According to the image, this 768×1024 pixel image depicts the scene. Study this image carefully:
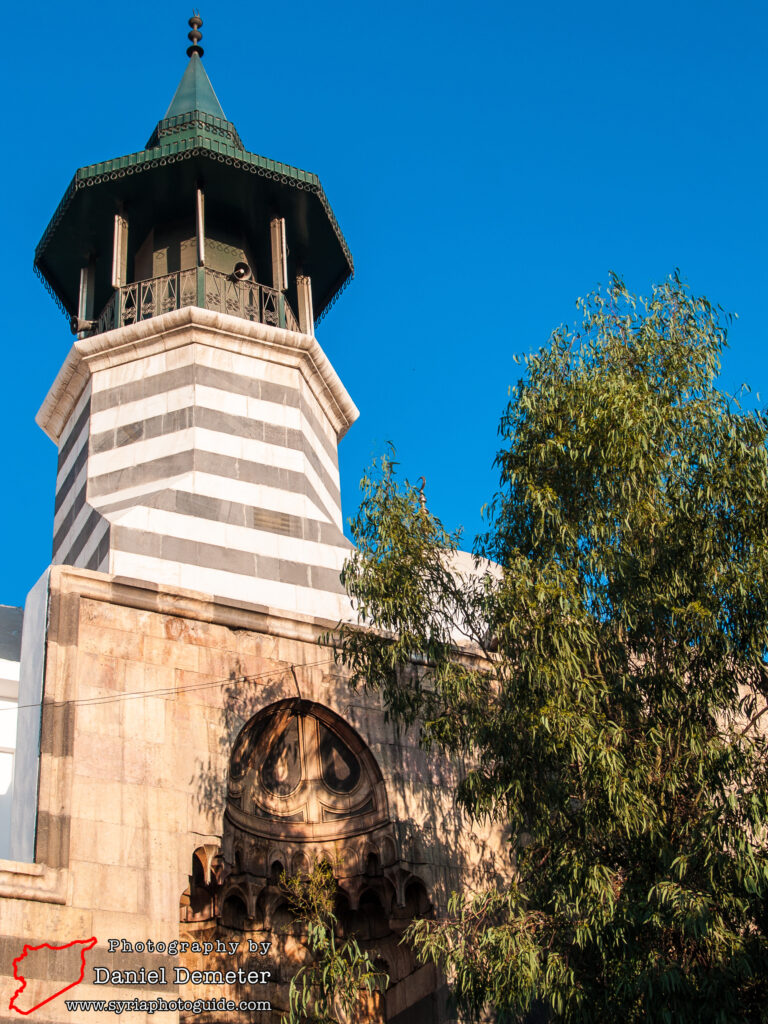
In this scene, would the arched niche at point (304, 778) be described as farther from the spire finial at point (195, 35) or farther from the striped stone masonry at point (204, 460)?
the spire finial at point (195, 35)

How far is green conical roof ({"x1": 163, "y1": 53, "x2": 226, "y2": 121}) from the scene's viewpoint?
73.1 feet

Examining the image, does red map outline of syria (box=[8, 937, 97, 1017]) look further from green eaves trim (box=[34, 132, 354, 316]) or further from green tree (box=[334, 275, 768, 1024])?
green eaves trim (box=[34, 132, 354, 316])

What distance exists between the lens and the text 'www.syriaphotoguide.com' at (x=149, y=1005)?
1200 cm

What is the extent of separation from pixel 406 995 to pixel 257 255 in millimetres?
12253

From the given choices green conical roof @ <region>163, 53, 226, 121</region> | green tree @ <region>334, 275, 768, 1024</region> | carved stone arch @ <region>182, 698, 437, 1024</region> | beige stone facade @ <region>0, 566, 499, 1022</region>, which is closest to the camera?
green tree @ <region>334, 275, 768, 1024</region>

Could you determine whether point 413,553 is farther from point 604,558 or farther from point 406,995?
point 406,995

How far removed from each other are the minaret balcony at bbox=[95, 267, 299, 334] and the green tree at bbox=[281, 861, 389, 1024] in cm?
879

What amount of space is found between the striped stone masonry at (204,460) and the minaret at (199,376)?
0.08 ft

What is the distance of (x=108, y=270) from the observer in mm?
21297

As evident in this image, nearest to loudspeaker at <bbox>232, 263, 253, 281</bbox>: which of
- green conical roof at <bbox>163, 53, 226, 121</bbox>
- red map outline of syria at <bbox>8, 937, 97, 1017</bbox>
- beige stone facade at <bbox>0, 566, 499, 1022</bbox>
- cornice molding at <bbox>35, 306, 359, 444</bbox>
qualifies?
cornice molding at <bbox>35, 306, 359, 444</bbox>

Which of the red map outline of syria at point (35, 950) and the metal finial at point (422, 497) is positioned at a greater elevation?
the metal finial at point (422, 497)

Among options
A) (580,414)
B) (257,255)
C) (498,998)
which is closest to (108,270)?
(257,255)

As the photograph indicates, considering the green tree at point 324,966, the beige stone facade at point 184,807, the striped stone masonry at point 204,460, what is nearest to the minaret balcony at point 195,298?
the striped stone masonry at point 204,460

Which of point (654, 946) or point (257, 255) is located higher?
point (257, 255)
